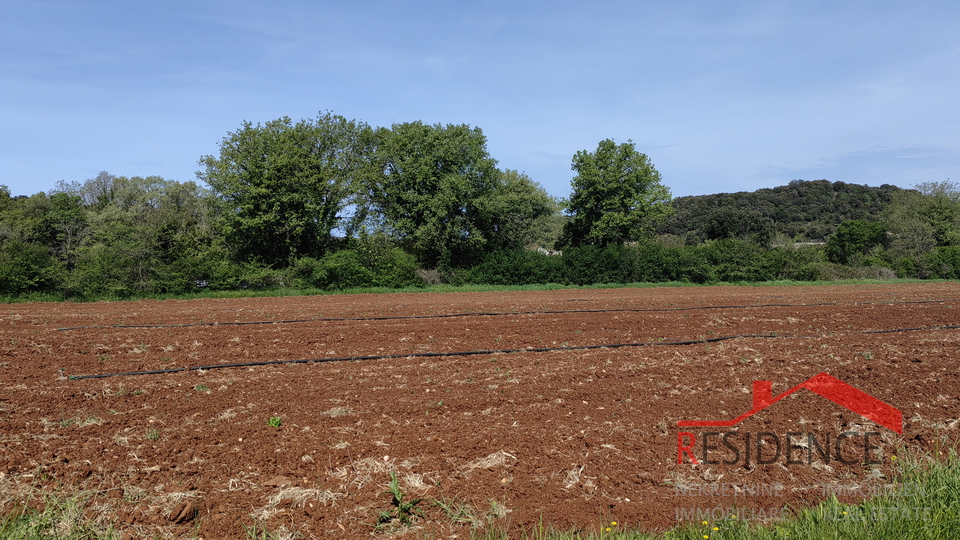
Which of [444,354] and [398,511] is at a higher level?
[444,354]

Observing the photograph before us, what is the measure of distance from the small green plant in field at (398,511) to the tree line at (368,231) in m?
25.1

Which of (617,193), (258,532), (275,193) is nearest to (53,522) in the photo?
(258,532)

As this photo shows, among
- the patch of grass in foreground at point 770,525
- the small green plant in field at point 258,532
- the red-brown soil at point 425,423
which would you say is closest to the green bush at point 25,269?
the red-brown soil at point 425,423

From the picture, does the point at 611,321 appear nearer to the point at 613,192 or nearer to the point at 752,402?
the point at 752,402

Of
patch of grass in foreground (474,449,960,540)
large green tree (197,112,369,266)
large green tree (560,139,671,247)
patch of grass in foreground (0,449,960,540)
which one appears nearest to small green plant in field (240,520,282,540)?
patch of grass in foreground (0,449,960,540)

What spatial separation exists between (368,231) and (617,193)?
1874 centimetres

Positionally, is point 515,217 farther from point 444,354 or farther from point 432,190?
point 444,354

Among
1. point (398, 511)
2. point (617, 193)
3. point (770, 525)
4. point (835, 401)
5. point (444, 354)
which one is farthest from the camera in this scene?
point (617, 193)

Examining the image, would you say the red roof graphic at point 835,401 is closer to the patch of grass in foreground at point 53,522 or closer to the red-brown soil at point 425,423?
the red-brown soil at point 425,423

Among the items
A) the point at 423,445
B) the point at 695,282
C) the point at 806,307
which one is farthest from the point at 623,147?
the point at 423,445

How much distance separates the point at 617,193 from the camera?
140 feet

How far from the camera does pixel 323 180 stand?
3347 centimetres

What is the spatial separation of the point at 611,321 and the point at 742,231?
7685 centimetres

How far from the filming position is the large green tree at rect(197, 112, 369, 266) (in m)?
31.1
